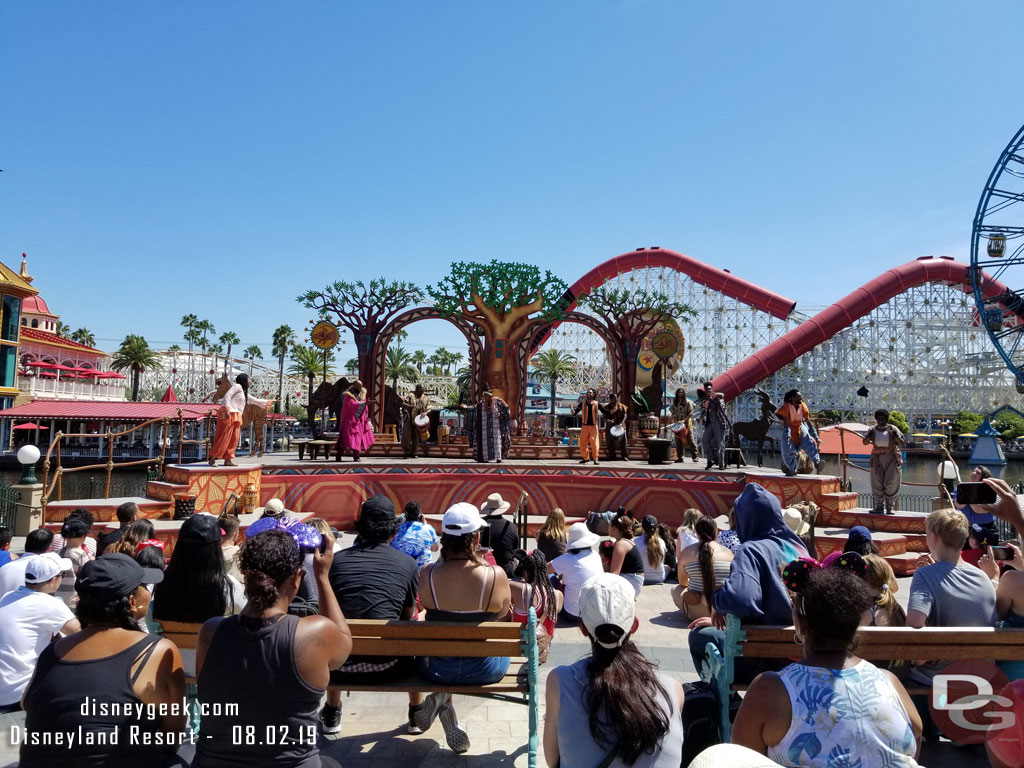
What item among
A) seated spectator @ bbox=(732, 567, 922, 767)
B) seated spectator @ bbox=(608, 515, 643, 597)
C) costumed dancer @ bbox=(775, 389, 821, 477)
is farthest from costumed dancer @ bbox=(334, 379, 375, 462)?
seated spectator @ bbox=(732, 567, 922, 767)

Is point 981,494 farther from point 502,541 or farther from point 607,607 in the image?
point 502,541

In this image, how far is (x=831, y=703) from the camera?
1.95 m

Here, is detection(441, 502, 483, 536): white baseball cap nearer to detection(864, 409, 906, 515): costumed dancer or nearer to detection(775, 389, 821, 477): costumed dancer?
detection(864, 409, 906, 515): costumed dancer

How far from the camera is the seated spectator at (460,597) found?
3330mm

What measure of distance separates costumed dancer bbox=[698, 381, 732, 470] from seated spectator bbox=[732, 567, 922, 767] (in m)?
11.9

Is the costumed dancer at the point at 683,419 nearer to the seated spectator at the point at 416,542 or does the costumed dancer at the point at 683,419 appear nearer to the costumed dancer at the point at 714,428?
the costumed dancer at the point at 714,428

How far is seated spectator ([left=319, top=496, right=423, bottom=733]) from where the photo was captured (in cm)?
330

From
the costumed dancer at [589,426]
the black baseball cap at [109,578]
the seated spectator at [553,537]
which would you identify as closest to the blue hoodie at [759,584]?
the black baseball cap at [109,578]

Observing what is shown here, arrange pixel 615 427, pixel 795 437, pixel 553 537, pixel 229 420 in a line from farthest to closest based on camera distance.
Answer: pixel 615 427 → pixel 795 437 → pixel 229 420 → pixel 553 537

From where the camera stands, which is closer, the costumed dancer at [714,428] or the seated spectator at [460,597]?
the seated spectator at [460,597]

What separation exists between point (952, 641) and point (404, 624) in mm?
2752

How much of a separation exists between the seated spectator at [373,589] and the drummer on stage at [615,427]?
1282 centimetres

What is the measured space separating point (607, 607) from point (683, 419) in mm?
14839

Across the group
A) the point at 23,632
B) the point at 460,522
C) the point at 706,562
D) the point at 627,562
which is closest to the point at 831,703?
the point at 460,522
